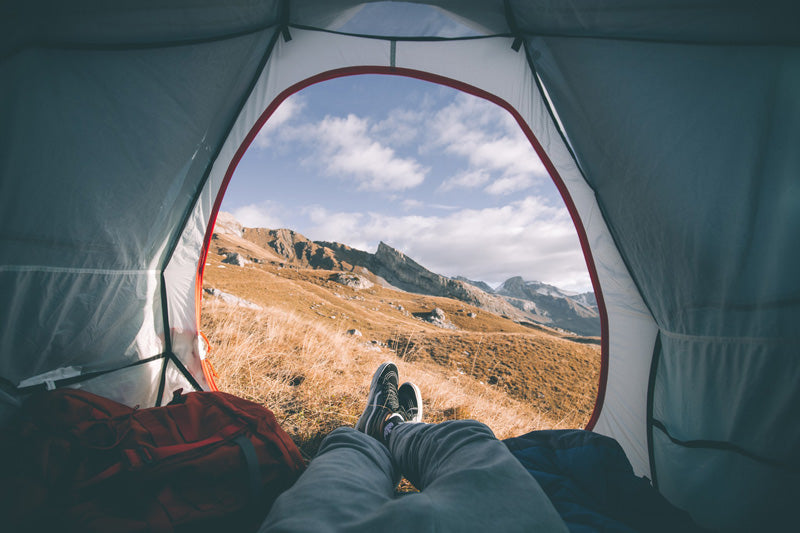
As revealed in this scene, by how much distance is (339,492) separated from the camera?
2.79 ft

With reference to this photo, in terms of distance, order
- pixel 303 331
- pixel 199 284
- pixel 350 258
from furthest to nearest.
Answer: pixel 350 258 → pixel 303 331 → pixel 199 284

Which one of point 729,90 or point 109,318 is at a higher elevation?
point 729,90

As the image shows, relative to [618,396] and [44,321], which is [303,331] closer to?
[44,321]

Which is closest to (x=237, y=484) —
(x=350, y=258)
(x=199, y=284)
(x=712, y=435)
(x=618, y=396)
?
(x=199, y=284)

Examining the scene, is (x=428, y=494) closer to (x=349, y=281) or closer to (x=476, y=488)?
(x=476, y=488)

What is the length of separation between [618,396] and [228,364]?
334 centimetres

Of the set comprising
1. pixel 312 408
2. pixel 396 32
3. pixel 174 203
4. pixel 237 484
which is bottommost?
pixel 312 408

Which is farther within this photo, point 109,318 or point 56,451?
point 109,318

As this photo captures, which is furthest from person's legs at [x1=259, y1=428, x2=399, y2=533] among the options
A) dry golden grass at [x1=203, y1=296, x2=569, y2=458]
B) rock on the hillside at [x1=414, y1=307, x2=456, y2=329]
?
rock on the hillside at [x1=414, y1=307, x2=456, y2=329]

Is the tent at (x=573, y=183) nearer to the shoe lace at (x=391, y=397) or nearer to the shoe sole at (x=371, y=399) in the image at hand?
the shoe sole at (x=371, y=399)

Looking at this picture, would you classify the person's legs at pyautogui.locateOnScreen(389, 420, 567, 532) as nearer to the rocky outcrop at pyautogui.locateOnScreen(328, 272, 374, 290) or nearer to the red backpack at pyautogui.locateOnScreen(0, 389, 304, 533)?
the red backpack at pyautogui.locateOnScreen(0, 389, 304, 533)

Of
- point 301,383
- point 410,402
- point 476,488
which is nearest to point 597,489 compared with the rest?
point 476,488

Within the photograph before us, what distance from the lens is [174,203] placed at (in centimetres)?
189

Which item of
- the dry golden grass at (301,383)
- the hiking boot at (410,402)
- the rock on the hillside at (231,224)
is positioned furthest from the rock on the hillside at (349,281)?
the rock on the hillside at (231,224)
